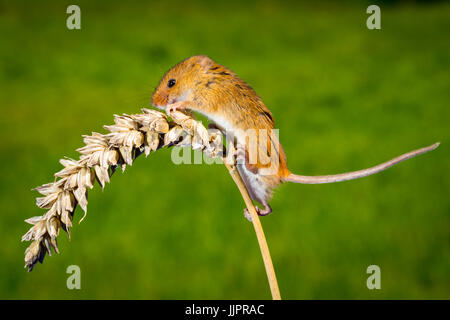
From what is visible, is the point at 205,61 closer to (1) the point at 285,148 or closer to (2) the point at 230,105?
(2) the point at 230,105

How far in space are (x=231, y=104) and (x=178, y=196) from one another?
421 cm

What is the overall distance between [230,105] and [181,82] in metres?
0.27

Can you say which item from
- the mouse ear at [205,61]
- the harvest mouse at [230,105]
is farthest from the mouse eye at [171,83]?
the mouse ear at [205,61]

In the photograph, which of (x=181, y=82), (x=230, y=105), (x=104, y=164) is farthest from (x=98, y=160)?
(x=181, y=82)

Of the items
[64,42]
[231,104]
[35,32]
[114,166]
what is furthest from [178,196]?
Result: [35,32]

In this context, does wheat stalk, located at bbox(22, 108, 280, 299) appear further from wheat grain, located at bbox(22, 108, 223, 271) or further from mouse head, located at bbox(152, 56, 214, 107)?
mouse head, located at bbox(152, 56, 214, 107)

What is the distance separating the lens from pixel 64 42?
11367 mm

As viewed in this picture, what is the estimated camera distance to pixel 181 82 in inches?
84.4

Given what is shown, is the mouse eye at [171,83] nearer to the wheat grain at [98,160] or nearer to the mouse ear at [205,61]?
the mouse ear at [205,61]

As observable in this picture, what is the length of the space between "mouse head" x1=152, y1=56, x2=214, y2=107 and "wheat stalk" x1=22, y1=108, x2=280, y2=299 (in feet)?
3.07

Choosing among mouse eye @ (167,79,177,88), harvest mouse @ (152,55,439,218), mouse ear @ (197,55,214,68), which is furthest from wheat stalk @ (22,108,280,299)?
mouse eye @ (167,79,177,88)

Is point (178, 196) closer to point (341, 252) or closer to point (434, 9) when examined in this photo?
point (341, 252)

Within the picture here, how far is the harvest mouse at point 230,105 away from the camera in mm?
1898

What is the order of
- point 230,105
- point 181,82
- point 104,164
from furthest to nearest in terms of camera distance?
1. point 181,82
2. point 230,105
3. point 104,164
